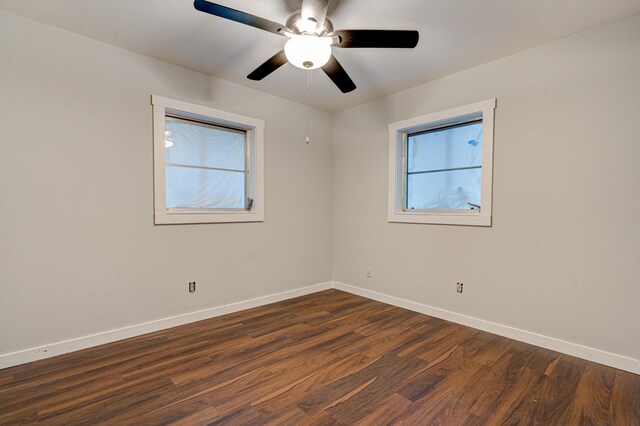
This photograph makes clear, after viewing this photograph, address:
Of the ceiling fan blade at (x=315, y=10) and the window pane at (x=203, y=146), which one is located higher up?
the ceiling fan blade at (x=315, y=10)

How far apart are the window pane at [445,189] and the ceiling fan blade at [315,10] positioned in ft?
7.30

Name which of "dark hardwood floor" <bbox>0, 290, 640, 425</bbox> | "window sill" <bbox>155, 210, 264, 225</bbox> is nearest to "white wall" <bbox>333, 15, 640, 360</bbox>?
"dark hardwood floor" <bbox>0, 290, 640, 425</bbox>

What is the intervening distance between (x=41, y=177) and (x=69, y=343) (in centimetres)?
137

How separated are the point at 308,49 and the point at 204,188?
6.66 ft

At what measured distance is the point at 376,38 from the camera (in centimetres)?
192

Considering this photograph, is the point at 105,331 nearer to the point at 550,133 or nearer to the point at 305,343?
the point at 305,343

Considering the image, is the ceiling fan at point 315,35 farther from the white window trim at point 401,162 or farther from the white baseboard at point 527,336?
the white baseboard at point 527,336

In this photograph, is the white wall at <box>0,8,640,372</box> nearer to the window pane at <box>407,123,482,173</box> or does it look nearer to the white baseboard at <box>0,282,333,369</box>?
the white baseboard at <box>0,282,333,369</box>

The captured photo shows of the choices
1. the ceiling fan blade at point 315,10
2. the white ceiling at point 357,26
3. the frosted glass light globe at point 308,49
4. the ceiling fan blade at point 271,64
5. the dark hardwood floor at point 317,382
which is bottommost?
the dark hardwood floor at point 317,382

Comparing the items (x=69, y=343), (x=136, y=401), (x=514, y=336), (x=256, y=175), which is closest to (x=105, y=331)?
(x=69, y=343)

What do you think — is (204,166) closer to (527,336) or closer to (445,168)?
(445,168)

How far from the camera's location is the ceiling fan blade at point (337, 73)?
2254mm

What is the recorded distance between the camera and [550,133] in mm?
2598

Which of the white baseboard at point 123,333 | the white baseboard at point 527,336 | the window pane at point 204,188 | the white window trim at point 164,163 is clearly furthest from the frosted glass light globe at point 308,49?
the white baseboard at point 527,336
